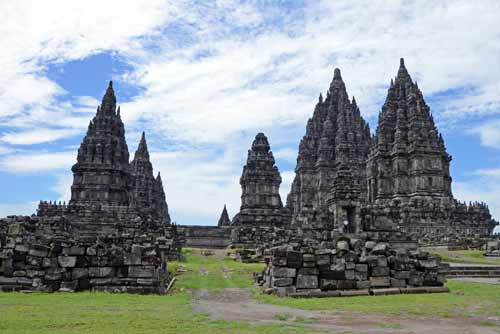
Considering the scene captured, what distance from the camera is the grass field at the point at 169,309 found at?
875 cm

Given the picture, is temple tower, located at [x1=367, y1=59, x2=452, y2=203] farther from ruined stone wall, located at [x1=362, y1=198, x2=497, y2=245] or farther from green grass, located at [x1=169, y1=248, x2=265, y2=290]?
green grass, located at [x1=169, y1=248, x2=265, y2=290]

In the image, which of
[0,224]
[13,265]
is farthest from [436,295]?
[0,224]

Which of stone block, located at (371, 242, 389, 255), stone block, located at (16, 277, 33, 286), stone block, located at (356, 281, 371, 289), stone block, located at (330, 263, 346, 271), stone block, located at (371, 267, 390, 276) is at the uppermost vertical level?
stone block, located at (371, 242, 389, 255)

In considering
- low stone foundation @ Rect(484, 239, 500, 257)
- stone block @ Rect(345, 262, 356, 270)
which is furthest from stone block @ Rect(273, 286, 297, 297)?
low stone foundation @ Rect(484, 239, 500, 257)

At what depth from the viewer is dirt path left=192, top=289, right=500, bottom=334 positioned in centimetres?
888

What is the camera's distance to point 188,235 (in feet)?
163

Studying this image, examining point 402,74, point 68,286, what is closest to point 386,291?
point 68,286

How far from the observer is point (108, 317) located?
9898 millimetres

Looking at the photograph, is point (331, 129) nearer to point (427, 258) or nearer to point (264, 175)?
point (264, 175)

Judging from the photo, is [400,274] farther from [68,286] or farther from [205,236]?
[205,236]

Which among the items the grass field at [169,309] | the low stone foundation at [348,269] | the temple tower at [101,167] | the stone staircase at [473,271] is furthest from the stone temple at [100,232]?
the stone staircase at [473,271]

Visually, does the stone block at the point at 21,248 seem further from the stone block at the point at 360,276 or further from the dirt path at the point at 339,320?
the stone block at the point at 360,276

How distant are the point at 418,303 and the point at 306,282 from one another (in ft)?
→ 11.5

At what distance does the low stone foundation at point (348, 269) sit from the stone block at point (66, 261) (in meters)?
6.37
